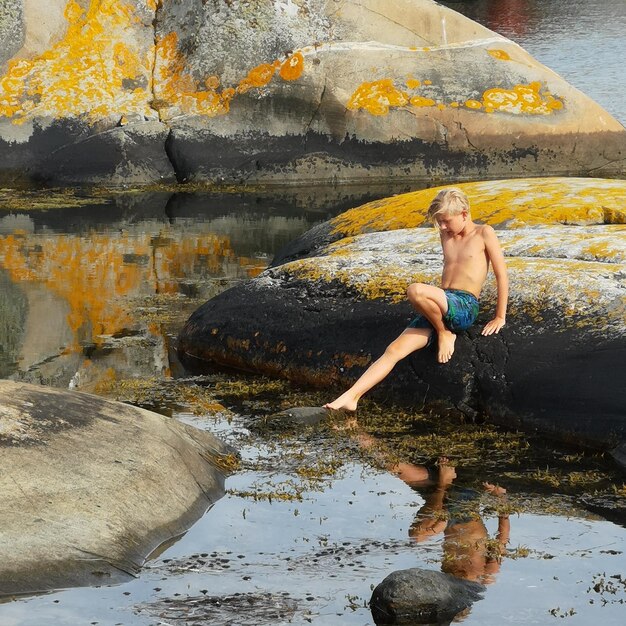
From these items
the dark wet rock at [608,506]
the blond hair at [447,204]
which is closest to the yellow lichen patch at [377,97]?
the blond hair at [447,204]

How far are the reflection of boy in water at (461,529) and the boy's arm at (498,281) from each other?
4.45 ft

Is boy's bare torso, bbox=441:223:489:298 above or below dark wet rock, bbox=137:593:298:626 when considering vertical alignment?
above

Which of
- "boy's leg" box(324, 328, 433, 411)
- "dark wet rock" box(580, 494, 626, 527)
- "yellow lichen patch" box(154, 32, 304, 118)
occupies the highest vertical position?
"yellow lichen patch" box(154, 32, 304, 118)

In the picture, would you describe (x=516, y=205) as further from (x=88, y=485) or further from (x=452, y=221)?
(x=88, y=485)

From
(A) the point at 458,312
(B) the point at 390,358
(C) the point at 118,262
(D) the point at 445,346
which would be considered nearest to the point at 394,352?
(B) the point at 390,358

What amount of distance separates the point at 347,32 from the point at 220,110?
2174 millimetres

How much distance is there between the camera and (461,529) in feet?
19.4

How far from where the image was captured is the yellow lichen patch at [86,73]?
1791cm

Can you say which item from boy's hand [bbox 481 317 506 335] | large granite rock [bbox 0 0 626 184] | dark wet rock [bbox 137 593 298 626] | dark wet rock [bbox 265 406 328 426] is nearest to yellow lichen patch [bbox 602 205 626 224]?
boy's hand [bbox 481 317 506 335]

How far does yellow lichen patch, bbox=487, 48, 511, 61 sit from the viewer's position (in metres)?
18.6

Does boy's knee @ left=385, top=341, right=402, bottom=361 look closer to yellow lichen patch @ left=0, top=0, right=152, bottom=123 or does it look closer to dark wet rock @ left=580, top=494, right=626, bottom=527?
dark wet rock @ left=580, top=494, right=626, bottom=527

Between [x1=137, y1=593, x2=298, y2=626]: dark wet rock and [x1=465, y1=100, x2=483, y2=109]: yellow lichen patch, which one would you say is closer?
[x1=137, y1=593, x2=298, y2=626]: dark wet rock

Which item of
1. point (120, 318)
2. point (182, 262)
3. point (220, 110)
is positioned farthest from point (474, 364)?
point (220, 110)

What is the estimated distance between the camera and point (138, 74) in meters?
18.4
